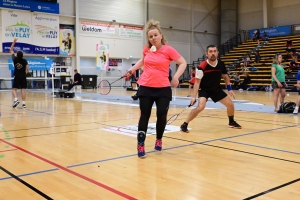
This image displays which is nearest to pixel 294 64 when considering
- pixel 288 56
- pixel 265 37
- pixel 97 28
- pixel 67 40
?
pixel 288 56

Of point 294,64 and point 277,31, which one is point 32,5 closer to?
point 294,64

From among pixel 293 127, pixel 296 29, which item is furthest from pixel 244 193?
pixel 296 29

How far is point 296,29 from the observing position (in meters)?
27.4

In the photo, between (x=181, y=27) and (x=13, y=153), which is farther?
(x=181, y=27)

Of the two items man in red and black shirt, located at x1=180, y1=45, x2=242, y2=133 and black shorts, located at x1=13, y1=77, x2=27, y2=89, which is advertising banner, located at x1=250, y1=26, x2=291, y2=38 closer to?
black shorts, located at x1=13, y1=77, x2=27, y2=89

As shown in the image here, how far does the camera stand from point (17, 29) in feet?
77.0

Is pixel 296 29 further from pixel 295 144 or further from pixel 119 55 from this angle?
pixel 295 144

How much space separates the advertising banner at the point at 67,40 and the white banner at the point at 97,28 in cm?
95

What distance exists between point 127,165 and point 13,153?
1.57 meters

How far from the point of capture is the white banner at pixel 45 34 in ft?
79.8

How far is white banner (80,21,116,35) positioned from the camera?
26344 millimetres

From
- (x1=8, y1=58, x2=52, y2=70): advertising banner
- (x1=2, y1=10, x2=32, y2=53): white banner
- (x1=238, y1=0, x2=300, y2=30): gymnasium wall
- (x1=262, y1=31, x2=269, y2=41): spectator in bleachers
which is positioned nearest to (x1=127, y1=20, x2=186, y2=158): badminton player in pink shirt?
(x1=8, y1=58, x2=52, y2=70): advertising banner

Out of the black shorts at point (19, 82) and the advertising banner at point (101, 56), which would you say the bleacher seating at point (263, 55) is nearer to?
the advertising banner at point (101, 56)

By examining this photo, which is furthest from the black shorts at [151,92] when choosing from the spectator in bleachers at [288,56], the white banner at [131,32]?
the white banner at [131,32]
